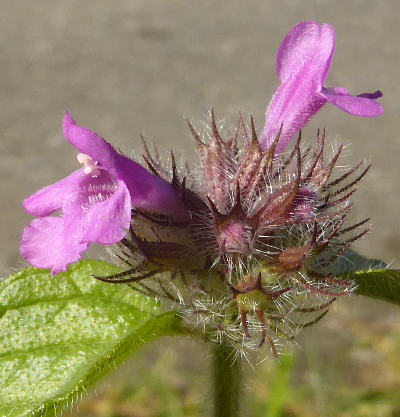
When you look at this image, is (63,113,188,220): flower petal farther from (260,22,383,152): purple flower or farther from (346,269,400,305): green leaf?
(346,269,400,305): green leaf

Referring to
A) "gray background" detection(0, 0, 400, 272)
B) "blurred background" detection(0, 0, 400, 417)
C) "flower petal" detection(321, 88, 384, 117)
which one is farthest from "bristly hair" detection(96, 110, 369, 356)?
"gray background" detection(0, 0, 400, 272)

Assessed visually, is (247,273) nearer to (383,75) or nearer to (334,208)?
(334,208)

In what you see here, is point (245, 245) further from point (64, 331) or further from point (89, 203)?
point (64, 331)

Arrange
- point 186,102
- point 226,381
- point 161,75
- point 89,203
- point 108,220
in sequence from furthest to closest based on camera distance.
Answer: point 161,75
point 186,102
point 226,381
point 89,203
point 108,220

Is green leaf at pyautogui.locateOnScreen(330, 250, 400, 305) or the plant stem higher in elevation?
green leaf at pyautogui.locateOnScreen(330, 250, 400, 305)

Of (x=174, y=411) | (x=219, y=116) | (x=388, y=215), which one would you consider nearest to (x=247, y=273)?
(x=174, y=411)

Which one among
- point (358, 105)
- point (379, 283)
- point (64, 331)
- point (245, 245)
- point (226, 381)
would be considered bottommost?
point (226, 381)

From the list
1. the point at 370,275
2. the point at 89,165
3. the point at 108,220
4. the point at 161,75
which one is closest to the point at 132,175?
the point at 89,165
